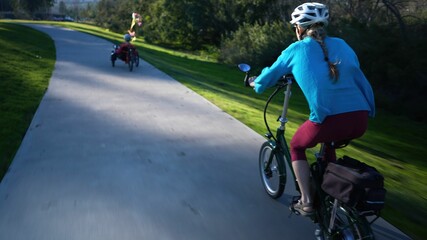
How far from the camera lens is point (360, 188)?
8.93 feet

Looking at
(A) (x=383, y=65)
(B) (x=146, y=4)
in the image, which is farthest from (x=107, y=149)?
(B) (x=146, y=4)

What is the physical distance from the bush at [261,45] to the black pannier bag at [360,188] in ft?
59.2

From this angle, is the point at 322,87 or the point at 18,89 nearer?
the point at 322,87

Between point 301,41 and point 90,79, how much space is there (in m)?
9.28

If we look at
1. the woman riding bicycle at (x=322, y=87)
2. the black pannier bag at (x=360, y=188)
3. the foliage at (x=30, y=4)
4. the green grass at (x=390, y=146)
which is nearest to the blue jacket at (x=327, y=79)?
the woman riding bicycle at (x=322, y=87)

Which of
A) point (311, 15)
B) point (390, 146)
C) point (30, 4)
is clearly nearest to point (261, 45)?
point (390, 146)

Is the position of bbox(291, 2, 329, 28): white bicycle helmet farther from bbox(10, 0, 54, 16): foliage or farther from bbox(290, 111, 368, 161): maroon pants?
bbox(10, 0, 54, 16): foliage

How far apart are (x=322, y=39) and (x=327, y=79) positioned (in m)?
0.37

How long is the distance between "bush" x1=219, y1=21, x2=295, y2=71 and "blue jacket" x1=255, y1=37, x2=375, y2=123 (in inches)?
688

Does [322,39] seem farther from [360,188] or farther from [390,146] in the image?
[390,146]

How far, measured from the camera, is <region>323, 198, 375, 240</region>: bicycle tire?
2.78 meters

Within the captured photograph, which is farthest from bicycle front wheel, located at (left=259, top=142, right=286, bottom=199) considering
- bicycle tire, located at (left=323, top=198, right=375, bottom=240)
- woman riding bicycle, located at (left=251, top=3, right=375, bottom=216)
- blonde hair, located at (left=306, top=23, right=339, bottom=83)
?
blonde hair, located at (left=306, top=23, right=339, bottom=83)

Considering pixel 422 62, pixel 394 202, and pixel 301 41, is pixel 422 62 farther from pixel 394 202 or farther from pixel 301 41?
pixel 301 41

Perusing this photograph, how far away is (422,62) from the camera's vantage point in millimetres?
Answer: 13789
